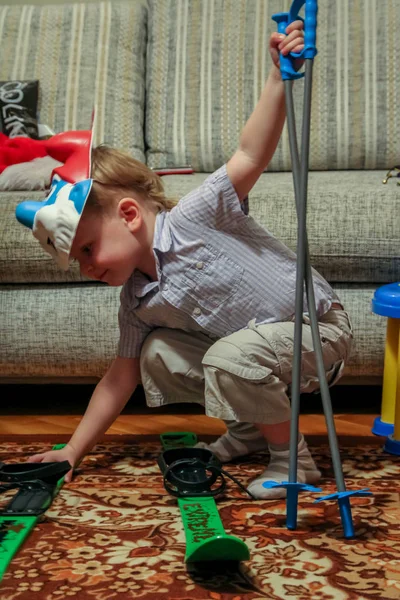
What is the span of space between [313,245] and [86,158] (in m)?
0.57

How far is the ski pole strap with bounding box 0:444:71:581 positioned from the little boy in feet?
0.22

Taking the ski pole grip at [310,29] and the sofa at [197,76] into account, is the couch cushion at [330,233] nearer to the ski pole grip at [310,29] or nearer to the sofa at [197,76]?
the sofa at [197,76]

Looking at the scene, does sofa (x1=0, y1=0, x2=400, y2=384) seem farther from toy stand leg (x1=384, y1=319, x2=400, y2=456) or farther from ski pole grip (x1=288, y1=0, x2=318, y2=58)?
ski pole grip (x1=288, y1=0, x2=318, y2=58)

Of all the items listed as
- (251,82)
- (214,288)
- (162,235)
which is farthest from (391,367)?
(251,82)

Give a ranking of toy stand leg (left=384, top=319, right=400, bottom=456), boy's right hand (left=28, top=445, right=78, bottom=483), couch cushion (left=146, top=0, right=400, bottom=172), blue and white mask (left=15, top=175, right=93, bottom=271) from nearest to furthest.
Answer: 1. blue and white mask (left=15, top=175, right=93, bottom=271)
2. boy's right hand (left=28, top=445, right=78, bottom=483)
3. toy stand leg (left=384, top=319, right=400, bottom=456)
4. couch cushion (left=146, top=0, right=400, bottom=172)

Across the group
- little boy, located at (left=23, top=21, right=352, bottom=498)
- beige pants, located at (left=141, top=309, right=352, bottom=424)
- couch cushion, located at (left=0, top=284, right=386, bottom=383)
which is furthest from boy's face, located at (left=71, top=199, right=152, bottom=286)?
couch cushion, located at (left=0, top=284, right=386, bottom=383)

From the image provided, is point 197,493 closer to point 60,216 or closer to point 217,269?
point 217,269

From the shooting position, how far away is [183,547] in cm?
104

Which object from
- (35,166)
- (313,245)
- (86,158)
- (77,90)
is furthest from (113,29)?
(86,158)

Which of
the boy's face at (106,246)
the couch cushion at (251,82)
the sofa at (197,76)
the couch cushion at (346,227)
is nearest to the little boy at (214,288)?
the boy's face at (106,246)

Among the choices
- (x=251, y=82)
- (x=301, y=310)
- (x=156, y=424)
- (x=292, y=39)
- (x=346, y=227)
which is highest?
(x=251, y=82)

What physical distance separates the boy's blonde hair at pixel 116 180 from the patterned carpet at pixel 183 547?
463 mm

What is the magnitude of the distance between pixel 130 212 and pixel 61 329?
503mm

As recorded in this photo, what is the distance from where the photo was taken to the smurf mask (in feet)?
3.90
